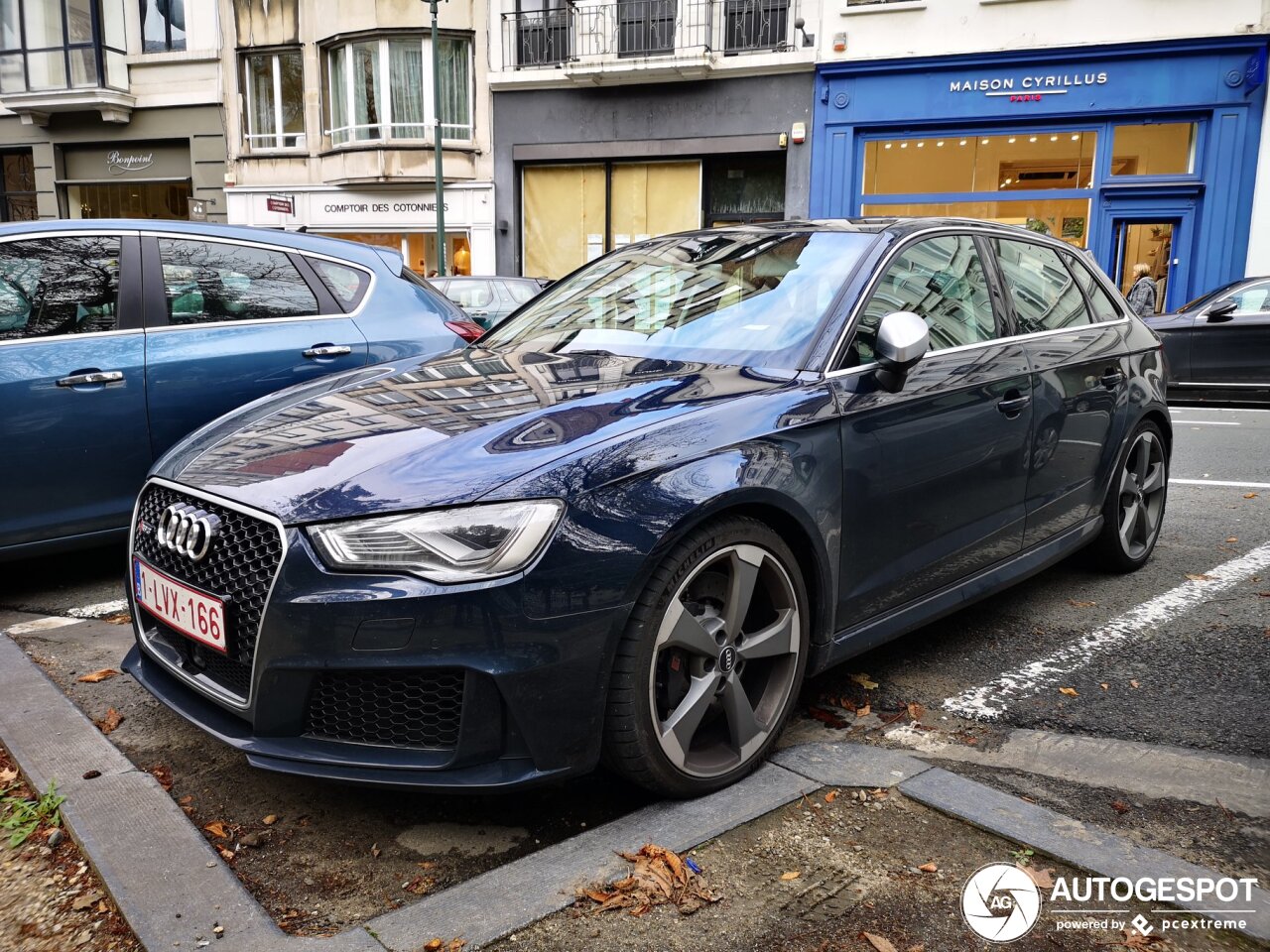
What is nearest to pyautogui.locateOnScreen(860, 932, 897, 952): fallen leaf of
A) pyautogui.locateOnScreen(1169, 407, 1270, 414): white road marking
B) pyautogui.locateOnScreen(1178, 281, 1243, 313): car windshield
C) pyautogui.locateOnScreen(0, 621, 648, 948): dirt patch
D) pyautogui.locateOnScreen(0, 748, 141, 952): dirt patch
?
pyautogui.locateOnScreen(0, 621, 648, 948): dirt patch

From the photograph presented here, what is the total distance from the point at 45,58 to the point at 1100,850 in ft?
90.0

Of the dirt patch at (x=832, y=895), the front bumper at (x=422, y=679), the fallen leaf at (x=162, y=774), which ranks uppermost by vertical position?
the front bumper at (x=422, y=679)

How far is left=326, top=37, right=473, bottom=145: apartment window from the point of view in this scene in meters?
21.4

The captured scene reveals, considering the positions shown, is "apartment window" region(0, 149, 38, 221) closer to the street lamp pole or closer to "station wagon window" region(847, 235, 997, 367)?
the street lamp pole

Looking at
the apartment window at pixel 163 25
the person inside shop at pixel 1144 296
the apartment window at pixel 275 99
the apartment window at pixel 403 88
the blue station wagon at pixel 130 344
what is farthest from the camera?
the apartment window at pixel 163 25

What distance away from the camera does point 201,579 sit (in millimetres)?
2525

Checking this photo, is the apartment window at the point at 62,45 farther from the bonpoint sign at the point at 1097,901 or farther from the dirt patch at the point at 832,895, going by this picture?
the bonpoint sign at the point at 1097,901

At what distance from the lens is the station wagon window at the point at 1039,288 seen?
3980mm

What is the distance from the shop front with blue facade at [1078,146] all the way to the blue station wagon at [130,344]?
13.2m

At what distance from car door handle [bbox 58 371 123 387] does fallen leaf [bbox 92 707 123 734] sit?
Answer: 167cm

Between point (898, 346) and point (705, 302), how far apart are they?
0.75 m

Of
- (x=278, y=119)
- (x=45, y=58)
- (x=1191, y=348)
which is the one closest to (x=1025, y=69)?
(x=1191, y=348)

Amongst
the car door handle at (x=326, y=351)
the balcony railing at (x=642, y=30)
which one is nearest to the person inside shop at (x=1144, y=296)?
the balcony railing at (x=642, y=30)

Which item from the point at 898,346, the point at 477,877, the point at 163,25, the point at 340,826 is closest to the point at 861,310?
the point at 898,346
